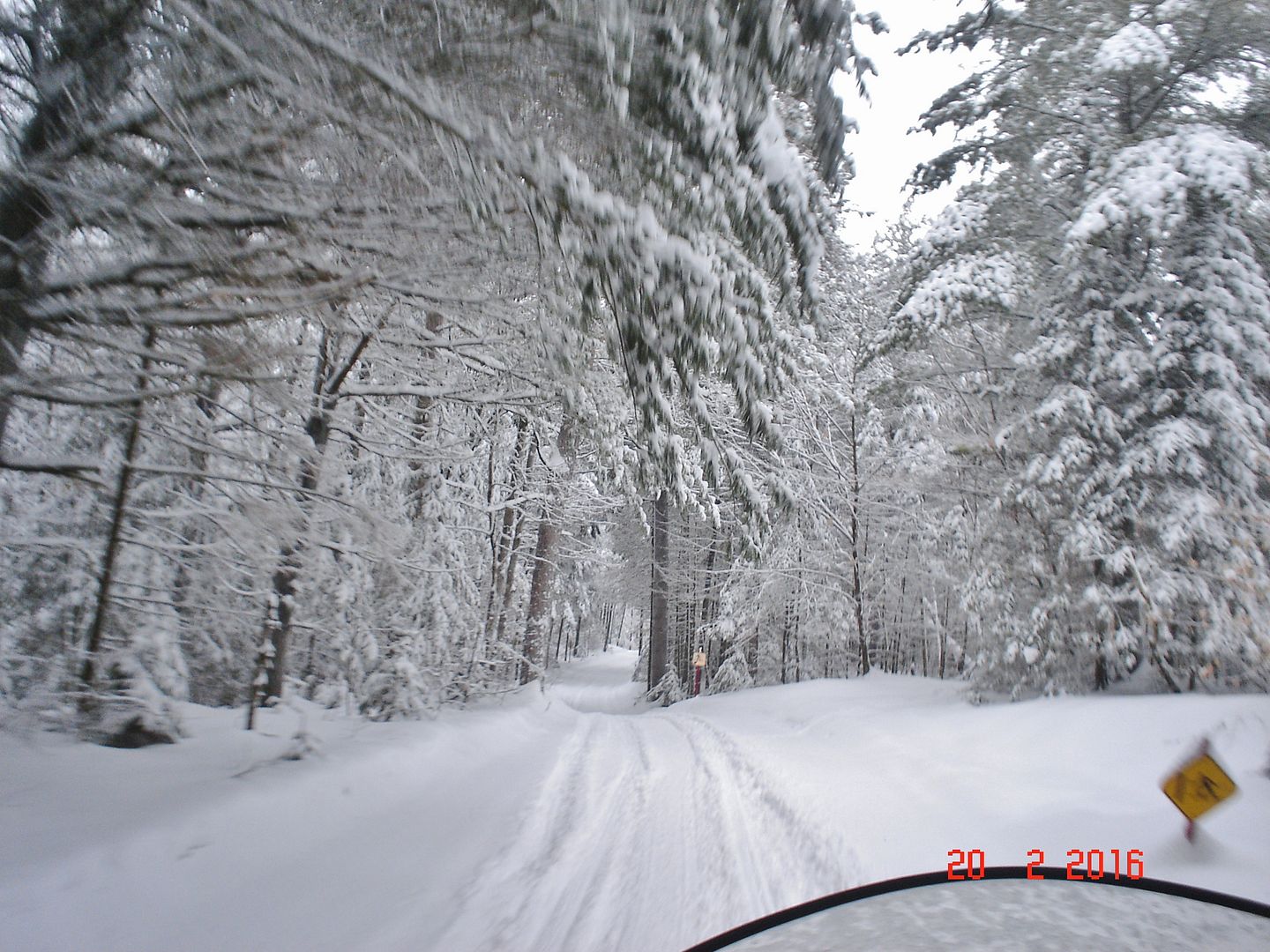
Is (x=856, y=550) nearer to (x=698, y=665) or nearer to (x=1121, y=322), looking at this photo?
(x=698, y=665)

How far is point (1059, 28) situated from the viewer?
819 centimetres

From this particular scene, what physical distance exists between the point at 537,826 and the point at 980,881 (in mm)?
4234

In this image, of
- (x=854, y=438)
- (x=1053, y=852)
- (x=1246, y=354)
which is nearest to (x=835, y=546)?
(x=854, y=438)

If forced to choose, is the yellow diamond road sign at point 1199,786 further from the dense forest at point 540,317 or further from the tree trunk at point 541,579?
the tree trunk at point 541,579

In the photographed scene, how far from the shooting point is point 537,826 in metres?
4.90

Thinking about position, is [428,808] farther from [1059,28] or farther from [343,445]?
[1059,28]

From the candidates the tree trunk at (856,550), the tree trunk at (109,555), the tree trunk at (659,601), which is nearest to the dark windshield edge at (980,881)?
the tree trunk at (109,555)

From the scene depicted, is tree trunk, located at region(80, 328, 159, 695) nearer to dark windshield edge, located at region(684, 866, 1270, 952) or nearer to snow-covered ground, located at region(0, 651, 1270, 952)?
snow-covered ground, located at region(0, 651, 1270, 952)

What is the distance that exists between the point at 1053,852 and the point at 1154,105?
9.01m

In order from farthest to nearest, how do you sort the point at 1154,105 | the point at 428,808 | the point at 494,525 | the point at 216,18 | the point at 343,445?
the point at 494,525, the point at 1154,105, the point at 343,445, the point at 428,808, the point at 216,18

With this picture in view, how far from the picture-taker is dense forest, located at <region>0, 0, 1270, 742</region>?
304 cm

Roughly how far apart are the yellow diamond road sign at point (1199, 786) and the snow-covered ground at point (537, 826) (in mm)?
695

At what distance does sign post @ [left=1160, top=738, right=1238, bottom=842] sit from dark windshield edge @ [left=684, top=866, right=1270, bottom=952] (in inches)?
86.7

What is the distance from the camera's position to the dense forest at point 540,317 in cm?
Answer: 304
